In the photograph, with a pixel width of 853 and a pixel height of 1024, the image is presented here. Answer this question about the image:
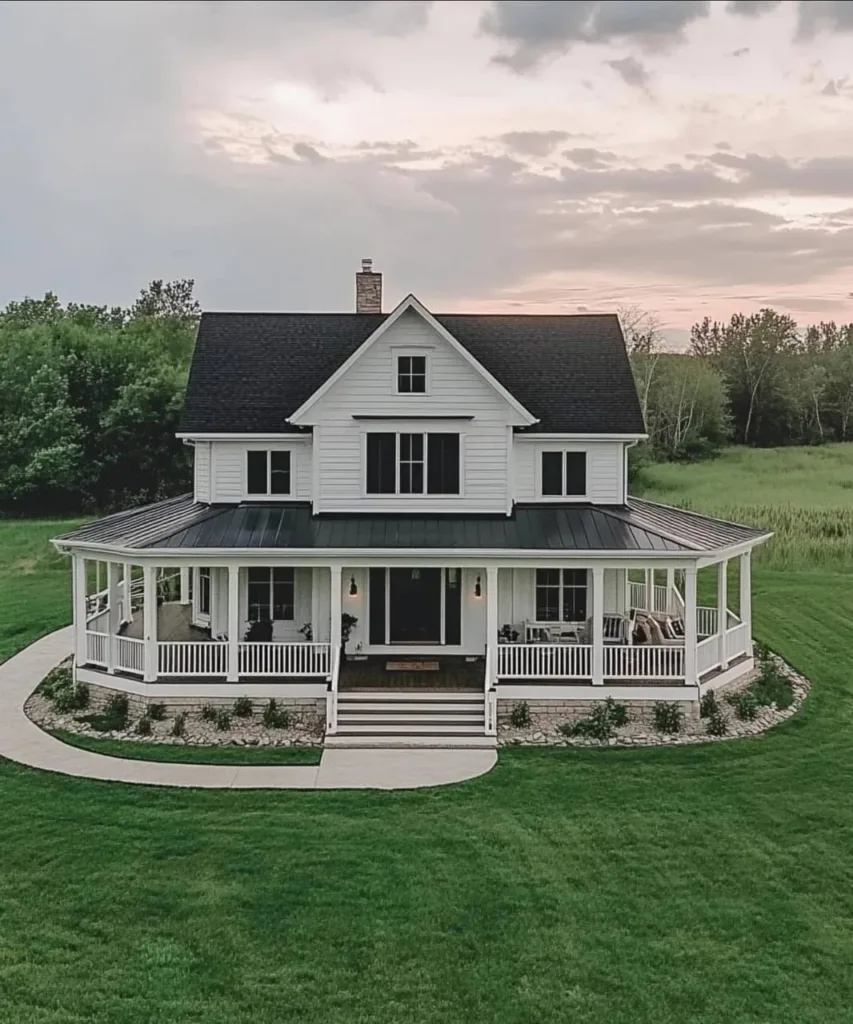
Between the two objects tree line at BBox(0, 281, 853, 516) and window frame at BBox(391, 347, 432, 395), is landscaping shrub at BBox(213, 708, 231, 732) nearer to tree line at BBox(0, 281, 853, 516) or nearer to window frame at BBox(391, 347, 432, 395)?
window frame at BBox(391, 347, 432, 395)

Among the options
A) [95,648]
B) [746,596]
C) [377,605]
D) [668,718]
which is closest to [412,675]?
[377,605]

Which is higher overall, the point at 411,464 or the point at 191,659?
the point at 411,464

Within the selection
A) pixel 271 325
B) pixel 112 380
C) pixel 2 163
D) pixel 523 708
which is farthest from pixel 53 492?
pixel 523 708

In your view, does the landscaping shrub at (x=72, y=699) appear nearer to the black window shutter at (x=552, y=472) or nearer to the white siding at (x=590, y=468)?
the white siding at (x=590, y=468)

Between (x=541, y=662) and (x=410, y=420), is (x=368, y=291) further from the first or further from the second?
(x=541, y=662)

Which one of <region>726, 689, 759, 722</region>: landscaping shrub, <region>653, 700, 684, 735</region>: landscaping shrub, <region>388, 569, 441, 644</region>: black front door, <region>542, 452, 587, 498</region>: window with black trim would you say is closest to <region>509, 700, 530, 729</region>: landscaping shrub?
<region>653, 700, 684, 735</region>: landscaping shrub

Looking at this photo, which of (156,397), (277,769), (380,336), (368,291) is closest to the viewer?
(277,769)
